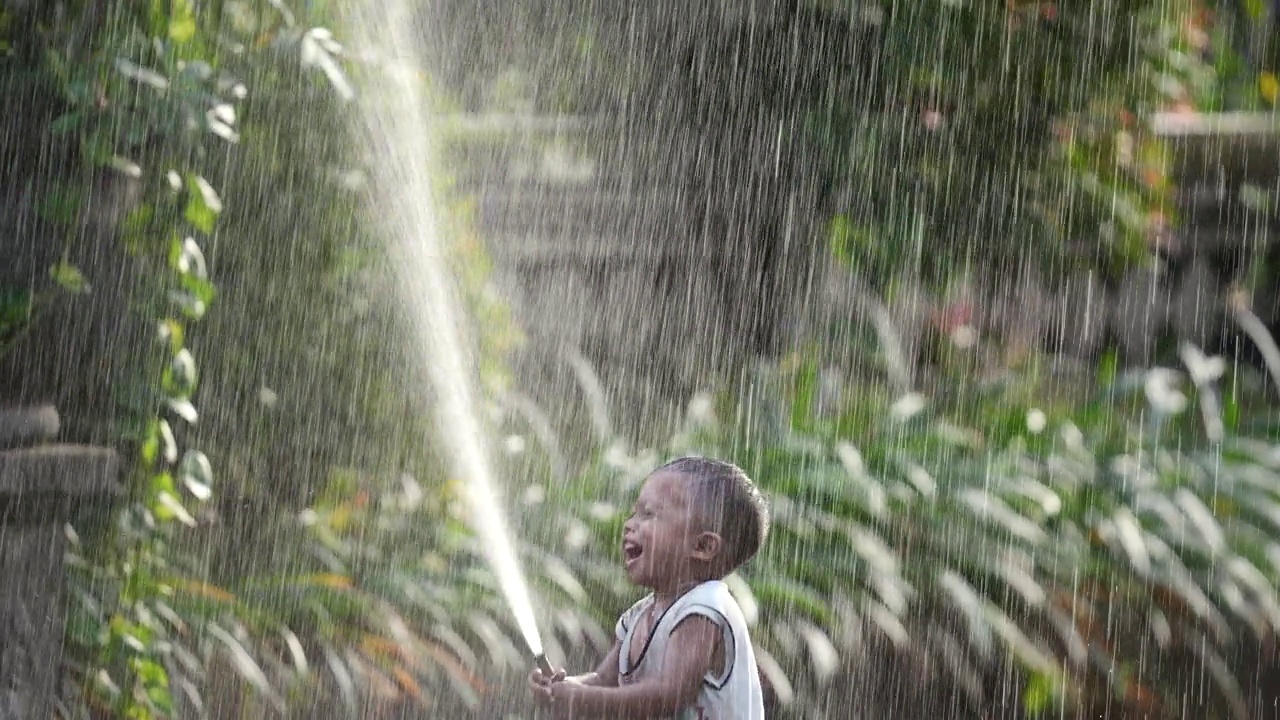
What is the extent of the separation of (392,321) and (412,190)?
2.12 ft

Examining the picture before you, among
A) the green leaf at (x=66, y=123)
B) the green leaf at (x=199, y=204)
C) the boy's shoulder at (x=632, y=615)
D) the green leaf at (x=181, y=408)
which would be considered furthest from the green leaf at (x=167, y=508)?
the boy's shoulder at (x=632, y=615)

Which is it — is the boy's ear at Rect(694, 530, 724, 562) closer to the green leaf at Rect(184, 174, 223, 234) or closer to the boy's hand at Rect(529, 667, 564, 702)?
the boy's hand at Rect(529, 667, 564, 702)

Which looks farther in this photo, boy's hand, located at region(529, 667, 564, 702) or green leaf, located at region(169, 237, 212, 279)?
green leaf, located at region(169, 237, 212, 279)

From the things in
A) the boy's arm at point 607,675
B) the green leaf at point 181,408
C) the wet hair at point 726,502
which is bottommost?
the boy's arm at point 607,675

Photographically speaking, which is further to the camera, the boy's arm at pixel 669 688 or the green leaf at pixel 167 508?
the green leaf at pixel 167 508

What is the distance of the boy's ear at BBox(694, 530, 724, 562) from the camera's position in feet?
8.36

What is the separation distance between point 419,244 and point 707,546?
10.3ft

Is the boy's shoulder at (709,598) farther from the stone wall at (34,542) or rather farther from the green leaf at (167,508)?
the green leaf at (167,508)

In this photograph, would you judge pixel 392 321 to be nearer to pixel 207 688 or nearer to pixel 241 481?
pixel 241 481

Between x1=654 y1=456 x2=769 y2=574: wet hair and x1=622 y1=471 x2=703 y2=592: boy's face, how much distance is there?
0.06 feet

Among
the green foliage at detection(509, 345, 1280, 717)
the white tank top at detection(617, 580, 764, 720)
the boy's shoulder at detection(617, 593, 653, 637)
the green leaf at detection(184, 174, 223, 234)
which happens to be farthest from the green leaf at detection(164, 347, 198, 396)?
the white tank top at detection(617, 580, 764, 720)

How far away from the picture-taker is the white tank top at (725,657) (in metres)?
2.50

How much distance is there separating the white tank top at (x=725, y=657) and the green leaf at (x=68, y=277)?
6.04ft

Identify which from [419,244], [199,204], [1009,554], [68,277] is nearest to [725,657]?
[1009,554]
